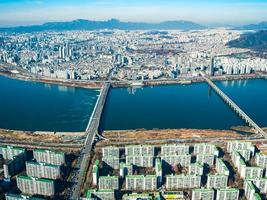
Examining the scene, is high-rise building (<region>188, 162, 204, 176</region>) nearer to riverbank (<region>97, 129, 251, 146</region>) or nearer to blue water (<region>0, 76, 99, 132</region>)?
riverbank (<region>97, 129, 251, 146</region>)

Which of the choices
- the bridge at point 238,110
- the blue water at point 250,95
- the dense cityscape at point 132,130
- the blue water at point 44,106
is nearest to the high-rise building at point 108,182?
the dense cityscape at point 132,130

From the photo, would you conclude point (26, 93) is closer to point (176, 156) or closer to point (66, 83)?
point (66, 83)

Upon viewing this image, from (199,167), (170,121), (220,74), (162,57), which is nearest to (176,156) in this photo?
(199,167)

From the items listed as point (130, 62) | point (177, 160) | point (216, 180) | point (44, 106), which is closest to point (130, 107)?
point (44, 106)

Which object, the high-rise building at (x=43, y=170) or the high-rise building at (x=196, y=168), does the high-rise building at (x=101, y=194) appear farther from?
the high-rise building at (x=196, y=168)

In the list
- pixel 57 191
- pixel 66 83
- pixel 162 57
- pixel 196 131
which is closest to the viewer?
pixel 57 191
